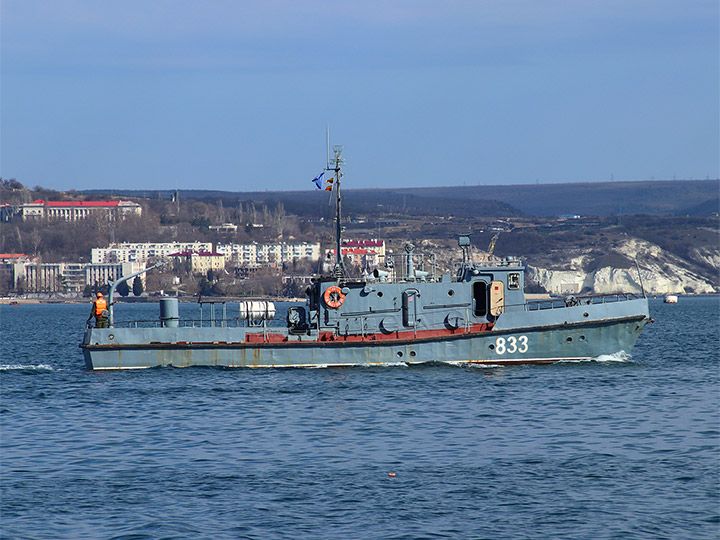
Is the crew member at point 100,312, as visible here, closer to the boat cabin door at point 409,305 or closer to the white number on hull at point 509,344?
the boat cabin door at point 409,305

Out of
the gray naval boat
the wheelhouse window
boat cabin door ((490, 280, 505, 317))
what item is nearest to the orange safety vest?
the gray naval boat

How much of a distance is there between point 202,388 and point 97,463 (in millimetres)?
10162

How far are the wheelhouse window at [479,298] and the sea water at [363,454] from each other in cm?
254

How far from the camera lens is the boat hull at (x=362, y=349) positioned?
3369cm

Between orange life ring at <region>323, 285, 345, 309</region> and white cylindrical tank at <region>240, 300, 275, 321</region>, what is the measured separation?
2.68m

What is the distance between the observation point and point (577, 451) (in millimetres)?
20891

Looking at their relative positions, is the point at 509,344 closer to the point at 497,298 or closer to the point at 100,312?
the point at 497,298

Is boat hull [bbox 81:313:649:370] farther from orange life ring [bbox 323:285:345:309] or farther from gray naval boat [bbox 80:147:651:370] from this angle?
orange life ring [bbox 323:285:345:309]

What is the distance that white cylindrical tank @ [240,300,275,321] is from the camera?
117 feet

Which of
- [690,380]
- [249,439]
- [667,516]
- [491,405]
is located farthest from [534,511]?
[690,380]

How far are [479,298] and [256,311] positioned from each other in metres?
8.37

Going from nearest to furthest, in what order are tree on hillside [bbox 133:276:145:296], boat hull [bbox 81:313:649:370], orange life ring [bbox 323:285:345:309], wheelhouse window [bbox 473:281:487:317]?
boat hull [bbox 81:313:649:370] < orange life ring [bbox 323:285:345:309] < wheelhouse window [bbox 473:281:487:317] < tree on hillside [bbox 133:276:145:296]

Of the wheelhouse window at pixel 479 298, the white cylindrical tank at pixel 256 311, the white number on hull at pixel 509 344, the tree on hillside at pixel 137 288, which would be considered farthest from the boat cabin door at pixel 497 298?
the tree on hillside at pixel 137 288

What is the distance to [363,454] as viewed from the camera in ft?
68.5
